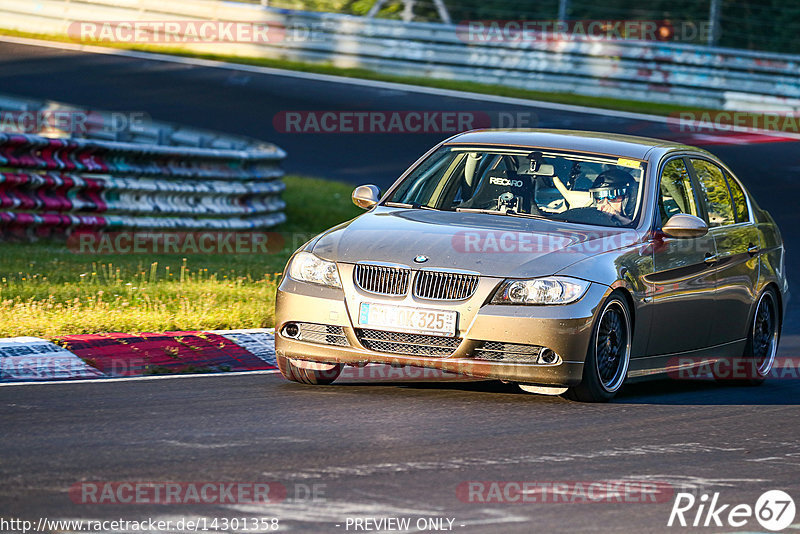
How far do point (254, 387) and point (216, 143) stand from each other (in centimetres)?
983

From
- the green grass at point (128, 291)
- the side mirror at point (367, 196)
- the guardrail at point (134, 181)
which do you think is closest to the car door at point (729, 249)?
the side mirror at point (367, 196)

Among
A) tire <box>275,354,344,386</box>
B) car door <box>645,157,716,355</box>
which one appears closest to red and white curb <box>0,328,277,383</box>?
tire <box>275,354,344,386</box>

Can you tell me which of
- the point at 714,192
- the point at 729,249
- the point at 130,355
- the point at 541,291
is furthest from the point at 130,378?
the point at 714,192

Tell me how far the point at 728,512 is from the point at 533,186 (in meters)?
3.38

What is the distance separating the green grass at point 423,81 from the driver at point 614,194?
1575 cm

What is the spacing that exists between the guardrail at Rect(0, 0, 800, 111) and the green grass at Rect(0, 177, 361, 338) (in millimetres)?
11312

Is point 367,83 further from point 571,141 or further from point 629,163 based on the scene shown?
point 629,163

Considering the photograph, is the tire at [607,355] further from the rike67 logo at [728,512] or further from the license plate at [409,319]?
the rike67 logo at [728,512]

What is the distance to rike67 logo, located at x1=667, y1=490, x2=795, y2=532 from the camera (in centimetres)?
566

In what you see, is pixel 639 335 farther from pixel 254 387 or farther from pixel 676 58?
pixel 676 58

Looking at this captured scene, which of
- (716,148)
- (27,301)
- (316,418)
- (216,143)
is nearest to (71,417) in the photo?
(316,418)

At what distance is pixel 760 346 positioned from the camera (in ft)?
33.1

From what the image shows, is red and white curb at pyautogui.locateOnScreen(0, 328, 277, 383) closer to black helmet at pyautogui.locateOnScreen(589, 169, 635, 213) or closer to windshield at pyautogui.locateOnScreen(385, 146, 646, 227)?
windshield at pyautogui.locateOnScreen(385, 146, 646, 227)

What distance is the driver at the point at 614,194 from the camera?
28.5ft
